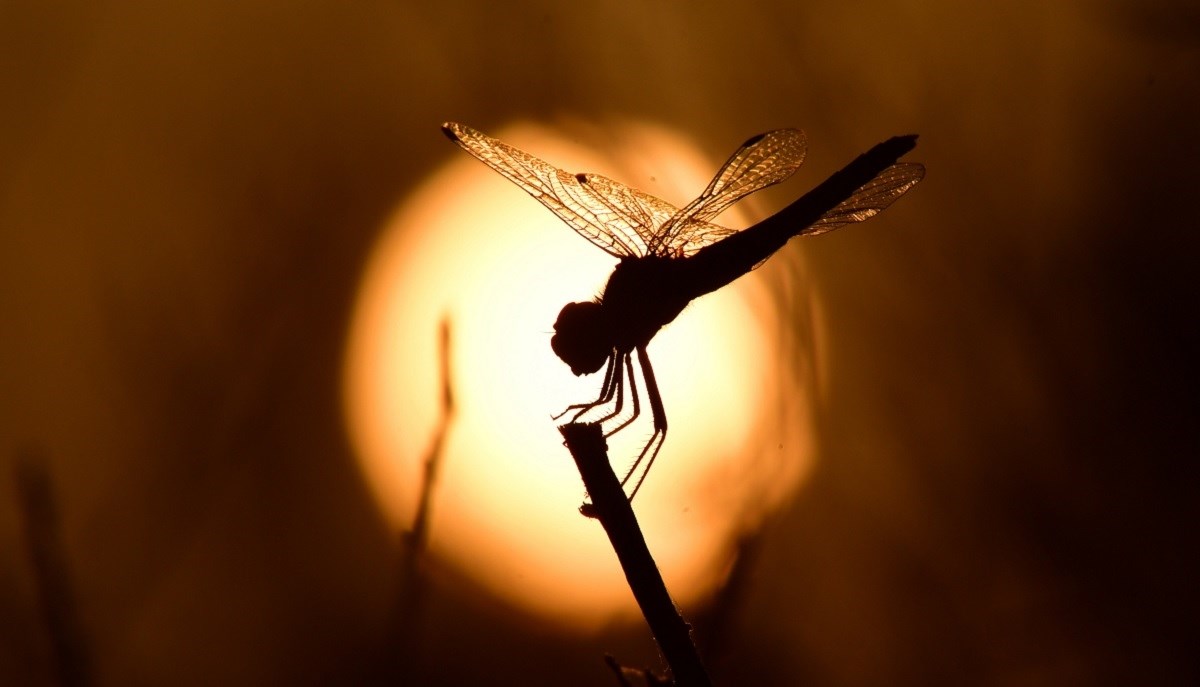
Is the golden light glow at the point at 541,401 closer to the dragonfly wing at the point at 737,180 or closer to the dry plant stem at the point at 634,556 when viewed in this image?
the dragonfly wing at the point at 737,180

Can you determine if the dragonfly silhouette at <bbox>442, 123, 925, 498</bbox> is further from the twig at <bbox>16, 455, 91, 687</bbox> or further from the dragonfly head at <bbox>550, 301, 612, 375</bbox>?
the twig at <bbox>16, 455, 91, 687</bbox>

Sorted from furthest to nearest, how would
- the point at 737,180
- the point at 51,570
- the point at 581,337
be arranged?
1. the point at 737,180
2. the point at 581,337
3. the point at 51,570

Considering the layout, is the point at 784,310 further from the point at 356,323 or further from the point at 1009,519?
the point at 356,323

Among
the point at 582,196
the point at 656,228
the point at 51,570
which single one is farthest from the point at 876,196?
the point at 51,570

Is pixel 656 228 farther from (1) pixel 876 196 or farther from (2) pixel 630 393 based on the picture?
(1) pixel 876 196

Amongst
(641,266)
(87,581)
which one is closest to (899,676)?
(641,266)

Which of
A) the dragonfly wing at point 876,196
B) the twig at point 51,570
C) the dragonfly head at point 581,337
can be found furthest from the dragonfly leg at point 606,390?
the twig at point 51,570

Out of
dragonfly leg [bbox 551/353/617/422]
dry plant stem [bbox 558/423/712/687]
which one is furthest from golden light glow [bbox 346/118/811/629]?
dry plant stem [bbox 558/423/712/687]
